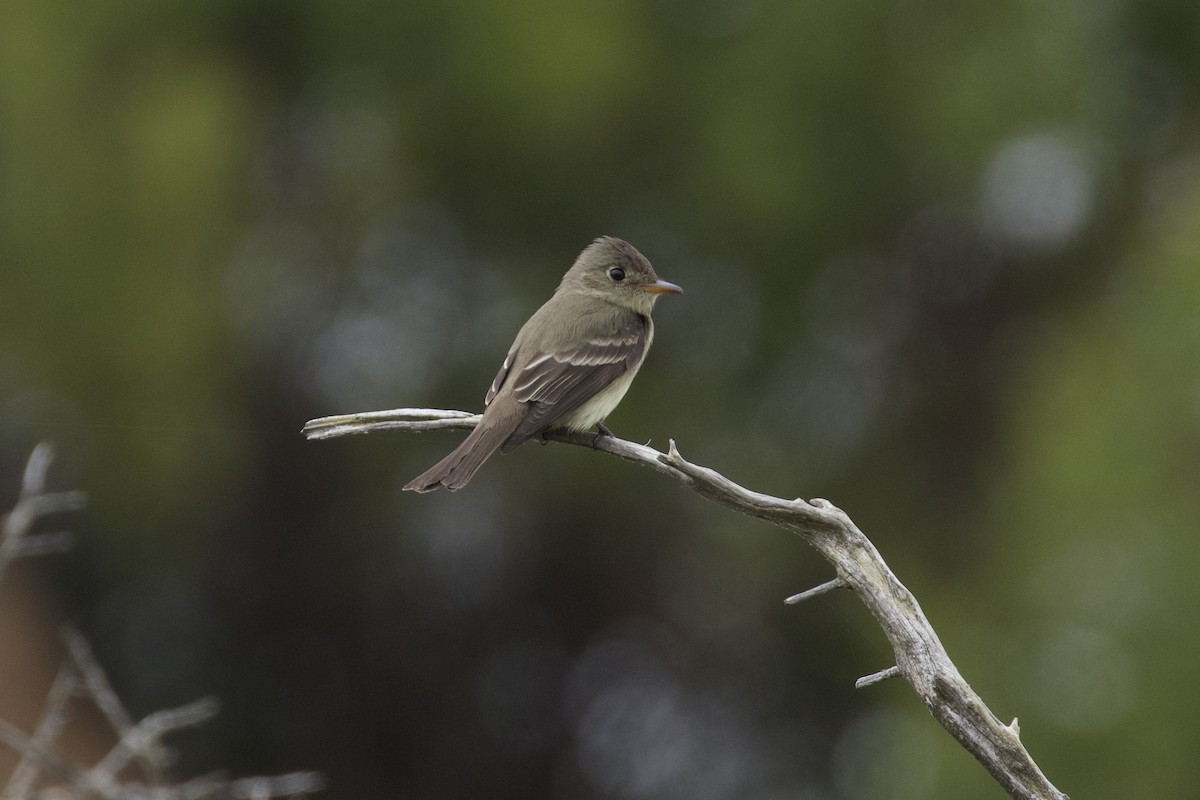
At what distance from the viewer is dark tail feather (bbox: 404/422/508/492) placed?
4.20 m

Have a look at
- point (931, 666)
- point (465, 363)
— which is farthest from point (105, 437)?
point (931, 666)

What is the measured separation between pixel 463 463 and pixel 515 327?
4.22m

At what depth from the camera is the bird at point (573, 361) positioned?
4582 mm

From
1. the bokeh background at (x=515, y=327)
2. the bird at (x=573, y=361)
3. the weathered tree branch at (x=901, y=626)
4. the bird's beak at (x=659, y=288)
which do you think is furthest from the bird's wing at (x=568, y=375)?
the bokeh background at (x=515, y=327)

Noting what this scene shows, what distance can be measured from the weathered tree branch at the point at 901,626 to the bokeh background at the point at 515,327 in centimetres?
568

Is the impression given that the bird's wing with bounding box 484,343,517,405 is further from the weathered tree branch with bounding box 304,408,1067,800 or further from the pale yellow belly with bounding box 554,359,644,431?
the weathered tree branch with bounding box 304,408,1067,800

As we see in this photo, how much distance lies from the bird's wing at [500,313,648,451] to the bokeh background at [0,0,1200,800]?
3115mm

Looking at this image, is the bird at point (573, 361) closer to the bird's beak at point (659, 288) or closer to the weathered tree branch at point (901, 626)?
→ the bird's beak at point (659, 288)

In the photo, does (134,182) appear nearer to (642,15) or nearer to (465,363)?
(465,363)

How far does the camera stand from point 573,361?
201 inches

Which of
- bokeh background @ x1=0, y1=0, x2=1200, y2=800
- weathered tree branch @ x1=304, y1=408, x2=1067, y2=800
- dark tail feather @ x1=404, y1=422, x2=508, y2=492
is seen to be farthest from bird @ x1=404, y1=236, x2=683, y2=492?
bokeh background @ x1=0, y1=0, x2=1200, y2=800

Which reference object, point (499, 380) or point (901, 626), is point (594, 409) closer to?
point (499, 380)

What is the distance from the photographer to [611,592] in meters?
9.04

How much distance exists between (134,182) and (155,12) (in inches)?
45.4
